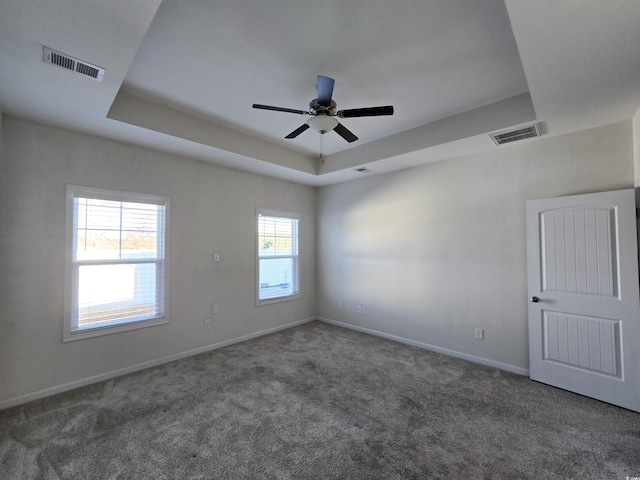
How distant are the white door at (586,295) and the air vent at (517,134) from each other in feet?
2.34

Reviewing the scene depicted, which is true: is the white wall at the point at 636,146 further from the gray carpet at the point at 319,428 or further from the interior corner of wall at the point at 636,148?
the gray carpet at the point at 319,428

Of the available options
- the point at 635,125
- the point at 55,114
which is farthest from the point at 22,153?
the point at 635,125

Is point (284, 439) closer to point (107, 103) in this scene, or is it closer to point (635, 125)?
point (107, 103)

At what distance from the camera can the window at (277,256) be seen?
4.70m

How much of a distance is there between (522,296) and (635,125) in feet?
6.20

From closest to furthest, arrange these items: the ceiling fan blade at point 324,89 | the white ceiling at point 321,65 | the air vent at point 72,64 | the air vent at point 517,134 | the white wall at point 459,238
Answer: the white ceiling at point 321,65
the air vent at point 72,64
the ceiling fan blade at point 324,89
the air vent at point 517,134
the white wall at point 459,238

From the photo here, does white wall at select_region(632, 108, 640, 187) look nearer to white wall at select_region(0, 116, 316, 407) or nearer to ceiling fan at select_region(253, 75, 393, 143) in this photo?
ceiling fan at select_region(253, 75, 393, 143)

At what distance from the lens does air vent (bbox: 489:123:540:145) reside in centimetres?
284

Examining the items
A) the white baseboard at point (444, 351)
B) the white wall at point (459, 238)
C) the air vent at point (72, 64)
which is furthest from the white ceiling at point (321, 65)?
the white baseboard at point (444, 351)

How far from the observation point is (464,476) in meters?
1.78

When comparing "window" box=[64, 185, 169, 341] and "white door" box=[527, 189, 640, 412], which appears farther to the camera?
"window" box=[64, 185, 169, 341]

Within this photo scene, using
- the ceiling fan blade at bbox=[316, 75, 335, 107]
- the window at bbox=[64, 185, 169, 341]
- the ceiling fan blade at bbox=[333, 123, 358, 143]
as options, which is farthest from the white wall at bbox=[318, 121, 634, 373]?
the window at bbox=[64, 185, 169, 341]

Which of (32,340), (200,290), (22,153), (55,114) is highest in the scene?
(55,114)

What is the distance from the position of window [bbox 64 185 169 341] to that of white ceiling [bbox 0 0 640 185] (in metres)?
0.75
